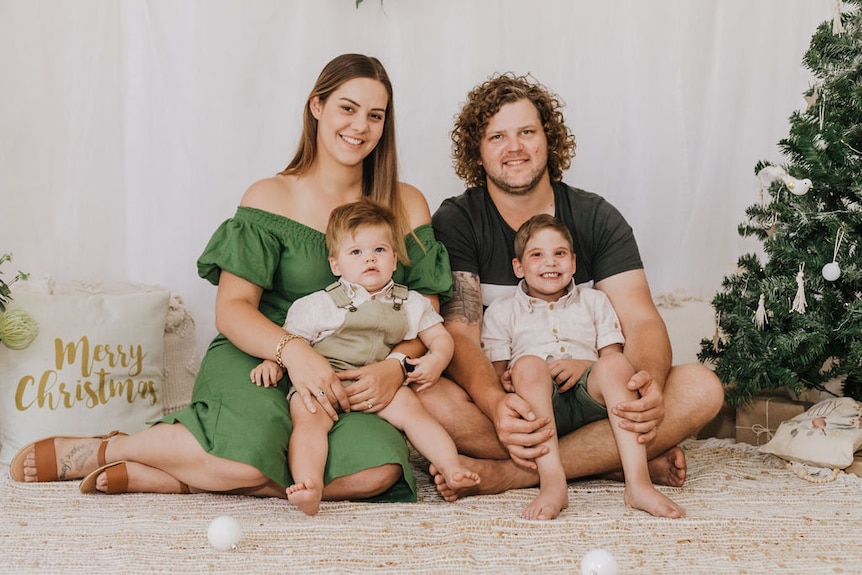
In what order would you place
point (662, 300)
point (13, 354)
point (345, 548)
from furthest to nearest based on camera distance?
point (662, 300), point (13, 354), point (345, 548)

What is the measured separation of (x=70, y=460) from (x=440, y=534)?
40.8 inches

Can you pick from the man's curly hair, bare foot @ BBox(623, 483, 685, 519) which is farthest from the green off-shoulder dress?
bare foot @ BBox(623, 483, 685, 519)

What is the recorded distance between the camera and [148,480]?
2141 mm

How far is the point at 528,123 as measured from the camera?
2.50m

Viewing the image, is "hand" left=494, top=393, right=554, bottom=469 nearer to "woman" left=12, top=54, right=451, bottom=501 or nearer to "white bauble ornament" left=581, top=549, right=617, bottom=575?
"woman" left=12, top=54, right=451, bottom=501

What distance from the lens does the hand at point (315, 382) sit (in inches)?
81.3

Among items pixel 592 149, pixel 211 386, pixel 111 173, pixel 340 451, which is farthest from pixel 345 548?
pixel 592 149

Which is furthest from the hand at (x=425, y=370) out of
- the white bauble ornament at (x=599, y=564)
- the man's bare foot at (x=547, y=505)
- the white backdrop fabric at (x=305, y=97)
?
the white backdrop fabric at (x=305, y=97)

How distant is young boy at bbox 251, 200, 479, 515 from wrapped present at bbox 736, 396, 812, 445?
1028 mm

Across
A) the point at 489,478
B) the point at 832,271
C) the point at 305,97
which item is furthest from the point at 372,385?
the point at 305,97

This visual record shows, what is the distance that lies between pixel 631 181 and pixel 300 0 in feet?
4.48

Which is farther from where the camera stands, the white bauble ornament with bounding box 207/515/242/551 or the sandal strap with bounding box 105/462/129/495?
the sandal strap with bounding box 105/462/129/495

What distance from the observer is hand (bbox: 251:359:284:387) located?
2143 millimetres

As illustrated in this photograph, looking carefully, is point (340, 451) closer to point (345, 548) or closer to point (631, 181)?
point (345, 548)
